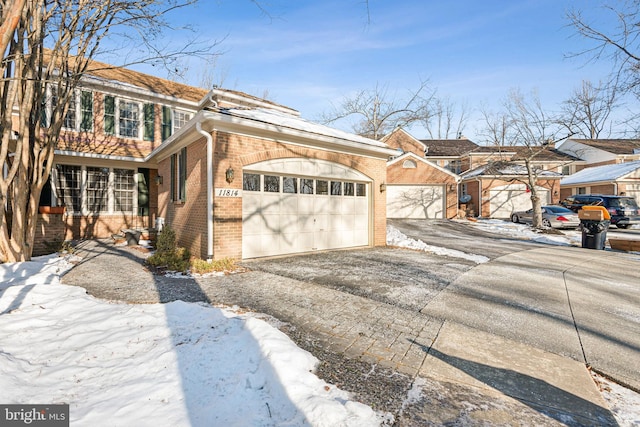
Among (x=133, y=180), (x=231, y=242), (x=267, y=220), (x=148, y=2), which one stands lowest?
(x=231, y=242)

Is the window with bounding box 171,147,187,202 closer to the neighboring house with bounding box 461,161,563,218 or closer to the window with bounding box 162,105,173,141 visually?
the window with bounding box 162,105,173,141

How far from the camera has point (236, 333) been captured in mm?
3162

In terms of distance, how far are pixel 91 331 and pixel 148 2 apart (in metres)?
7.71

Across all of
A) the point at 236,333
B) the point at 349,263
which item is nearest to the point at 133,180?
the point at 349,263

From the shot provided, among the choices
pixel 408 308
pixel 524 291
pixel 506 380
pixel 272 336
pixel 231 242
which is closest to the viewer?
pixel 506 380

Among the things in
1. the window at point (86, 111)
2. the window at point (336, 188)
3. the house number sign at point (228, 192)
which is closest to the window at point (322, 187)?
the window at point (336, 188)

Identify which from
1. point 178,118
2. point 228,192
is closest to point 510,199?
point 228,192

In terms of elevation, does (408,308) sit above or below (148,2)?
below

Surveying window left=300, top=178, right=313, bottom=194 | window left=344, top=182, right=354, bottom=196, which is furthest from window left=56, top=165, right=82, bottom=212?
window left=344, top=182, right=354, bottom=196

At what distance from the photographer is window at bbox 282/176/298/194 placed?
26.8 feet

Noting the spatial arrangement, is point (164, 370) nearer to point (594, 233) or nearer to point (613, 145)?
point (594, 233)

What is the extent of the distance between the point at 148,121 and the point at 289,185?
8.45 metres

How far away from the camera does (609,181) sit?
22.6 meters

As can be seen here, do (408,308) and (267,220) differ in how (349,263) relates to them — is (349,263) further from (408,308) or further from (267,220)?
(408,308)
